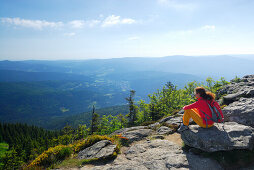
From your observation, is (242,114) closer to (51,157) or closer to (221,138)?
(221,138)

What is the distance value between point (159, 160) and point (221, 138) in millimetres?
3419

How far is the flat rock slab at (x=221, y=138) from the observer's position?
6.85m

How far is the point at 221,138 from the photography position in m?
7.13

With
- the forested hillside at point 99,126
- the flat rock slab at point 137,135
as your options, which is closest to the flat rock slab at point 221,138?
the flat rock slab at point 137,135

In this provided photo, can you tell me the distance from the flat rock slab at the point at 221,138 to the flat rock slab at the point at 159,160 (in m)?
0.73

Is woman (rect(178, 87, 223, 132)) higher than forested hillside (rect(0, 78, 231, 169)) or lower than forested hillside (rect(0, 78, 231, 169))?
higher

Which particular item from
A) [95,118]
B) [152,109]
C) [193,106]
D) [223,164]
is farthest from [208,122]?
[95,118]

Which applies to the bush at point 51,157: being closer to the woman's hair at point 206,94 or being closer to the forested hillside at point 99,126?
the forested hillside at point 99,126

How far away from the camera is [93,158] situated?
8836 millimetres

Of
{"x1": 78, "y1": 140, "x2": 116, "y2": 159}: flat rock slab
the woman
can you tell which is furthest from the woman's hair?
{"x1": 78, "y1": 140, "x2": 116, "y2": 159}: flat rock slab

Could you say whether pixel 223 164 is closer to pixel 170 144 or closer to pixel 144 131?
pixel 170 144

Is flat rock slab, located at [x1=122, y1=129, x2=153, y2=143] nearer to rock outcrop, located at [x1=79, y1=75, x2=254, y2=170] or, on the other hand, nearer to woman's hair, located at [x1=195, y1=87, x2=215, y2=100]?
rock outcrop, located at [x1=79, y1=75, x2=254, y2=170]

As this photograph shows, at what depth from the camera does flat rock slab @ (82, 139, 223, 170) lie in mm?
7053

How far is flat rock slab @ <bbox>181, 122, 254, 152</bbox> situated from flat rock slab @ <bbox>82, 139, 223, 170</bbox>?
0.73m
